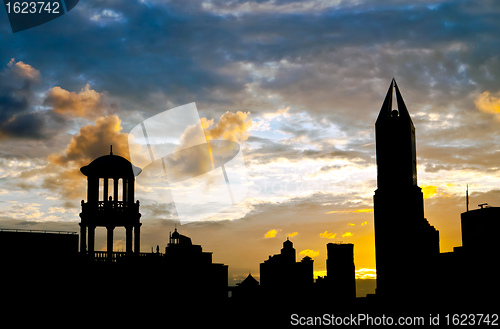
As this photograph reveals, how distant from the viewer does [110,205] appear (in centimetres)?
4659

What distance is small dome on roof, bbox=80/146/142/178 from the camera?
45.5 m

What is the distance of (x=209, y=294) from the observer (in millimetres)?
62469

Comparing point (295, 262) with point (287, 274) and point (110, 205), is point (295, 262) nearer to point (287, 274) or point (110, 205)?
point (287, 274)

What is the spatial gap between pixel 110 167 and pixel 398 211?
5033 inches

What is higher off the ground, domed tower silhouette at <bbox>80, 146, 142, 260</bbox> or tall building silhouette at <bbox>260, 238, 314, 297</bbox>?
domed tower silhouette at <bbox>80, 146, 142, 260</bbox>

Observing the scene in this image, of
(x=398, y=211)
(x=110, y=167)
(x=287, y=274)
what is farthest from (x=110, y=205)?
(x=398, y=211)

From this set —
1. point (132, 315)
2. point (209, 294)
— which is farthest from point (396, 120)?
point (132, 315)

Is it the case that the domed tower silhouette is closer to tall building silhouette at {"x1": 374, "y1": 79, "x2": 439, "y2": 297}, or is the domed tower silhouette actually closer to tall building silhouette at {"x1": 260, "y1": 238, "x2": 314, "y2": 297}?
tall building silhouette at {"x1": 260, "y1": 238, "x2": 314, "y2": 297}

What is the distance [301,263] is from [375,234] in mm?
24921

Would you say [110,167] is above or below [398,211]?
below

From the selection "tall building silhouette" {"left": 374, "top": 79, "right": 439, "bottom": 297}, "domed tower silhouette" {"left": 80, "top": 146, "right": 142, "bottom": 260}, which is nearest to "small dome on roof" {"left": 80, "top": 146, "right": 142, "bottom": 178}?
"domed tower silhouette" {"left": 80, "top": 146, "right": 142, "bottom": 260}

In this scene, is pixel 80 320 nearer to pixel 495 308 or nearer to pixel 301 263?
pixel 495 308

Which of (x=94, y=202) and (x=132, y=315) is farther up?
(x=94, y=202)

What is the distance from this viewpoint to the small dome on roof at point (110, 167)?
149ft
